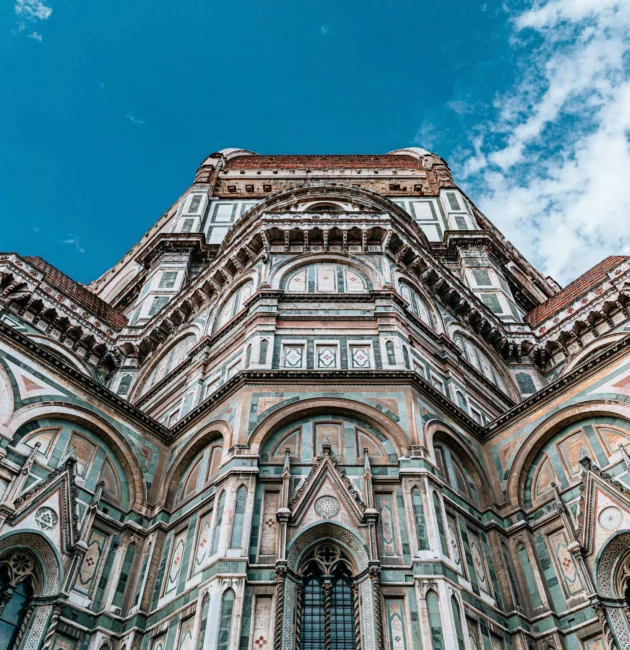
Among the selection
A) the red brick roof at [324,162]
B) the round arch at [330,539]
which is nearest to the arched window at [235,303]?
the round arch at [330,539]

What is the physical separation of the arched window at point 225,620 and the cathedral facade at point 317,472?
0.06m

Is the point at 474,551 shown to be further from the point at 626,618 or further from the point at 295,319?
the point at 295,319

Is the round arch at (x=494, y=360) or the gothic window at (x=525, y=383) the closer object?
the round arch at (x=494, y=360)

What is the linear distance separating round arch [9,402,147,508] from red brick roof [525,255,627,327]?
63.0 ft

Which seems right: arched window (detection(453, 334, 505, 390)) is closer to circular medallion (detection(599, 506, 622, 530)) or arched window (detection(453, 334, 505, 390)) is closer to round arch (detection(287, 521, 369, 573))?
circular medallion (detection(599, 506, 622, 530))

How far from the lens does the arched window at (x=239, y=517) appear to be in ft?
45.9

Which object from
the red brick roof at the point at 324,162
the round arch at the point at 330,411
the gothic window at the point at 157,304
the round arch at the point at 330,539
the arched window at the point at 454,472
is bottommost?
the round arch at the point at 330,539

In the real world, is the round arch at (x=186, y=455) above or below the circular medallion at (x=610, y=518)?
above

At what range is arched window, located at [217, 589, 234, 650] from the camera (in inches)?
480

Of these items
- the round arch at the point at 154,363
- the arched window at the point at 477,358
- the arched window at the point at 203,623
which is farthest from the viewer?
the round arch at the point at 154,363

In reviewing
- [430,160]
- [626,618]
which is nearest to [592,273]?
[430,160]

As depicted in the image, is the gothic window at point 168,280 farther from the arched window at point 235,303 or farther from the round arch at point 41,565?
the round arch at point 41,565

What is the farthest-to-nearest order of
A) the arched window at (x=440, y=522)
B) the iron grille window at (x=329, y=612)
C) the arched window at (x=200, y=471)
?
the arched window at (x=200, y=471)
the arched window at (x=440, y=522)
the iron grille window at (x=329, y=612)

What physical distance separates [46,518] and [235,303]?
11.1 metres
